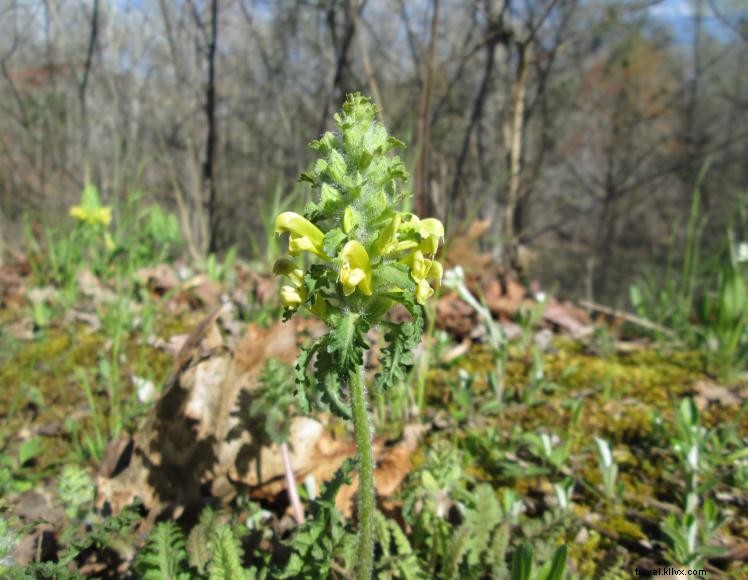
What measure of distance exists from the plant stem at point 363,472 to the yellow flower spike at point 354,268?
7.1 inches

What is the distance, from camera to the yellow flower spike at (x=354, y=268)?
3.84ft

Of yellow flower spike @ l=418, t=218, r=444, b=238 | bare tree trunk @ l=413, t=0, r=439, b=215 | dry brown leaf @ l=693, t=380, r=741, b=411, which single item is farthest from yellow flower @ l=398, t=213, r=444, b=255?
bare tree trunk @ l=413, t=0, r=439, b=215

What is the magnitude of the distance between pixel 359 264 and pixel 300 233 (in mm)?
183

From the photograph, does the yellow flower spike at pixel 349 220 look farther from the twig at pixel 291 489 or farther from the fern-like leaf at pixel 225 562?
the twig at pixel 291 489

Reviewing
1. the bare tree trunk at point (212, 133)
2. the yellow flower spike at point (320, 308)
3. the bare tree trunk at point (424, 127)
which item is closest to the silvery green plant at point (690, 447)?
the yellow flower spike at point (320, 308)

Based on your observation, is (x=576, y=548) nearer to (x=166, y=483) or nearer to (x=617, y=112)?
(x=166, y=483)

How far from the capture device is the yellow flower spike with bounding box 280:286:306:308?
4.25ft

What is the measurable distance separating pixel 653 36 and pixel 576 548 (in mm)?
13843

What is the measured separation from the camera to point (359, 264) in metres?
1.20

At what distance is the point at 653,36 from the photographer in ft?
41.4

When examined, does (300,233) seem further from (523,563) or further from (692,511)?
(692,511)

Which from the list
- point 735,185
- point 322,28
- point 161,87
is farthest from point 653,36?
point 161,87

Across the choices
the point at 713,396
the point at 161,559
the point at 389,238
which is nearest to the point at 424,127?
the point at 713,396

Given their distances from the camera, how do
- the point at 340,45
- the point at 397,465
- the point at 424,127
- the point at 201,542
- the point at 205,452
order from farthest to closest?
the point at 340,45
the point at 424,127
the point at 397,465
the point at 205,452
the point at 201,542
